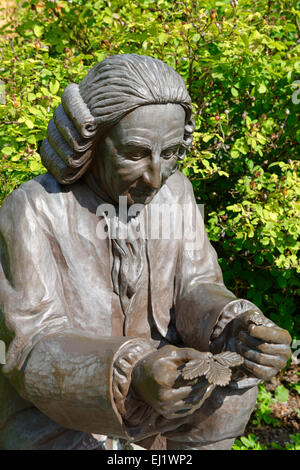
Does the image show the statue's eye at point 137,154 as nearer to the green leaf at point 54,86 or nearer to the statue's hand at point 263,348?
the statue's hand at point 263,348

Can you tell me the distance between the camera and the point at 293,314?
17.3ft

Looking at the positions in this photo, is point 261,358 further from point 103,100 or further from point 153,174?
point 103,100

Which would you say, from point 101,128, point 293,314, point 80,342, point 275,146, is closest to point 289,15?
point 275,146

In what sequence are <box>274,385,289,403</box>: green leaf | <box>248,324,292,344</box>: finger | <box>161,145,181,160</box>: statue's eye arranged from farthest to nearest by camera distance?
1. <box>274,385,289,403</box>: green leaf
2. <box>161,145,181,160</box>: statue's eye
3. <box>248,324,292,344</box>: finger

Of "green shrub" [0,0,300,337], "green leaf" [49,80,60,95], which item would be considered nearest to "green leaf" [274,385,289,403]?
"green shrub" [0,0,300,337]

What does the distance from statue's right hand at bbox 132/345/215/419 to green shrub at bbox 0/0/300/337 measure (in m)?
1.88

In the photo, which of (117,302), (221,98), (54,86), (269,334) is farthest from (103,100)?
(221,98)

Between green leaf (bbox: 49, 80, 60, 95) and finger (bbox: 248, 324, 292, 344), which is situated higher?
green leaf (bbox: 49, 80, 60, 95)

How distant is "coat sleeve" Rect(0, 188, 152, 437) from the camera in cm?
230

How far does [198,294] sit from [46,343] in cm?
68

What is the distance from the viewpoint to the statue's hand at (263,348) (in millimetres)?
2402

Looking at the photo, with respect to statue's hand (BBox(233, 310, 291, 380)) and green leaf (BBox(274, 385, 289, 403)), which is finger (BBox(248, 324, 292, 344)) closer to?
statue's hand (BBox(233, 310, 291, 380))

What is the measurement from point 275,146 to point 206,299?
219cm

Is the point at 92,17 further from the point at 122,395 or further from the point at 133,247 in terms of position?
the point at 122,395
